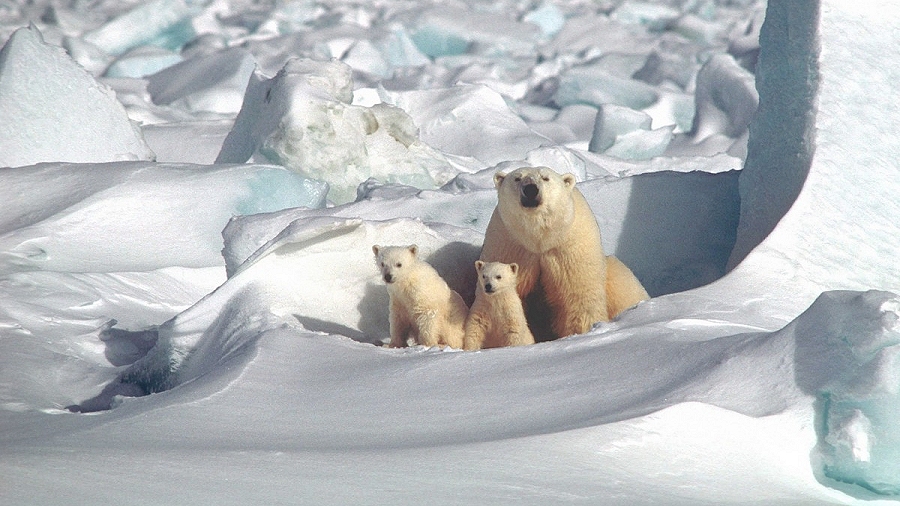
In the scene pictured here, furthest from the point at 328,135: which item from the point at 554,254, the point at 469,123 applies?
the point at 469,123

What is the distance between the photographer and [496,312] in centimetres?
392

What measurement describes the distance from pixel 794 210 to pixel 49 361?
2.85 m

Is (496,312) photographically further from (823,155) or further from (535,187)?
(823,155)

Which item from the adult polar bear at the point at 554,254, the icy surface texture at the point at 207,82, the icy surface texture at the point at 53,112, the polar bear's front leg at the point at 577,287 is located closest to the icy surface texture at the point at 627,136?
the icy surface texture at the point at 207,82

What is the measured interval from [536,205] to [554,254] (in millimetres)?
317

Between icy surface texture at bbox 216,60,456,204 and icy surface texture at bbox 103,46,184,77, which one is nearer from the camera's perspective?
icy surface texture at bbox 216,60,456,204

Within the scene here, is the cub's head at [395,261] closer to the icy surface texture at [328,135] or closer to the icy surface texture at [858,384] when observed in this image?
the icy surface texture at [858,384]

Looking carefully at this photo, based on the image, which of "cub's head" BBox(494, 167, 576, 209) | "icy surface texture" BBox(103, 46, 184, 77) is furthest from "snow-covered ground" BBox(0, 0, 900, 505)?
"icy surface texture" BBox(103, 46, 184, 77)

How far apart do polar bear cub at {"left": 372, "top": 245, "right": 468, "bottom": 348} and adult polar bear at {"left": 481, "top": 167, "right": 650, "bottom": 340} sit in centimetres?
29

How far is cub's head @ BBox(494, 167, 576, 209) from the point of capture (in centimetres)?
A: 378

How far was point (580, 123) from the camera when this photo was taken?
32.1 feet

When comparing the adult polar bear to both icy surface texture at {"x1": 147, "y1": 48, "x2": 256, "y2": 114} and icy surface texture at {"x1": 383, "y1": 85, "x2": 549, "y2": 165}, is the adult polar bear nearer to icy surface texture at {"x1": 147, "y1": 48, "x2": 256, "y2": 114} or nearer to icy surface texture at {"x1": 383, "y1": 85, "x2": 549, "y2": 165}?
icy surface texture at {"x1": 383, "y1": 85, "x2": 549, "y2": 165}

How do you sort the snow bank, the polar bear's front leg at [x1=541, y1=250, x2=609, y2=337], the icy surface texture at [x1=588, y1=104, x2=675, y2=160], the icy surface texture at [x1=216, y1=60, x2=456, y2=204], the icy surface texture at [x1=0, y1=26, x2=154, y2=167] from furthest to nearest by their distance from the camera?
the icy surface texture at [x1=588, y1=104, x2=675, y2=160], the icy surface texture at [x1=0, y1=26, x2=154, y2=167], the icy surface texture at [x1=216, y1=60, x2=456, y2=204], the snow bank, the polar bear's front leg at [x1=541, y1=250, x2=609, y2=337]

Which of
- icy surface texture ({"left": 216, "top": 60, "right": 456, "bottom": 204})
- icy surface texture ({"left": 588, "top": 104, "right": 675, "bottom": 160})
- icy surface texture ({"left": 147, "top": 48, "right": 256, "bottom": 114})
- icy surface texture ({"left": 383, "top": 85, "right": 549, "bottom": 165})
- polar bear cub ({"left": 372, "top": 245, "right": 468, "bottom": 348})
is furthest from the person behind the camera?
icy surface texture ({"left": 147, "top": 48, "right": 256, "bottom": 114})
